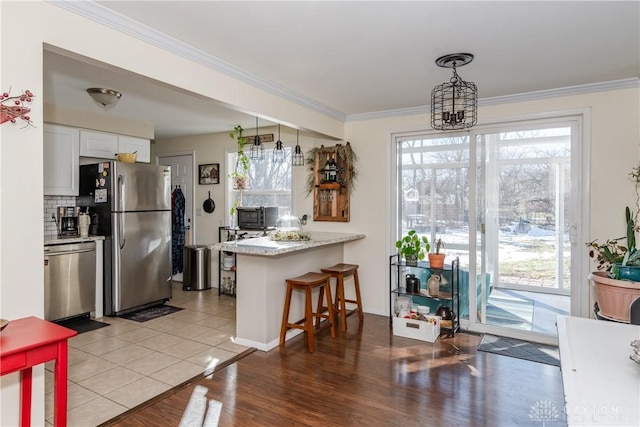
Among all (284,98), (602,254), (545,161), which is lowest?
(602,254)

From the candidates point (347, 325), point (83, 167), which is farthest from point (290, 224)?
point (83, 167)

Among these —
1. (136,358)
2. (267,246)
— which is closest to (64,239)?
(136,358)

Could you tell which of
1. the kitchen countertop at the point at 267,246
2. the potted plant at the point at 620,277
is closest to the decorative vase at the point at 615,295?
the potted plant at the point at 620,277

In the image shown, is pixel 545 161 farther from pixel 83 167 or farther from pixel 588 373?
pixel 83 167

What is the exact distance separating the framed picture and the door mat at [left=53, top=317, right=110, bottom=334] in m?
2.49

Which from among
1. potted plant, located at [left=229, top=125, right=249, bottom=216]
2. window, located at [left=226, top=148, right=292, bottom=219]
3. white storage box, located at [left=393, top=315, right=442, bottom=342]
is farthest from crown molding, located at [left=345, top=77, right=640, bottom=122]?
white storage box, located at [left=393, top=315, right=442, bottom=342]

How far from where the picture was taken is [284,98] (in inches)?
136

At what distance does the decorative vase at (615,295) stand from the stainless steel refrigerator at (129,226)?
4.60 m

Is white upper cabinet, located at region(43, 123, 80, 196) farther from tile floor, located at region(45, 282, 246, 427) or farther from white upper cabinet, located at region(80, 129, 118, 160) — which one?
tile floor, located at region(45, 282, 246, 427)

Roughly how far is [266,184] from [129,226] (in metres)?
1.87

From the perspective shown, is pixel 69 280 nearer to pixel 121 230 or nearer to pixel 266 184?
pixel 121 230

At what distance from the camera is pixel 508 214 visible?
3754 millimetres

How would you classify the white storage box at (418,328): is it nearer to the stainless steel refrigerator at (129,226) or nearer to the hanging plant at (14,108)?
the stainless steel refrigerator at (129,226)

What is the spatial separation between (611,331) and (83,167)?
16.7 feet
